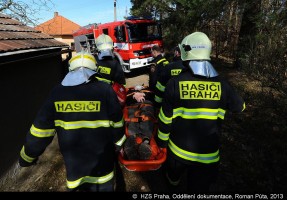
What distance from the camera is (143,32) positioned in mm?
9508

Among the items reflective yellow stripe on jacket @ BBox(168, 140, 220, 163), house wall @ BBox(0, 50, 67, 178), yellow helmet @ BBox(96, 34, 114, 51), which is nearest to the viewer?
reflective yellow stripe on jacket @ BBox(168, 140, 220, 163)

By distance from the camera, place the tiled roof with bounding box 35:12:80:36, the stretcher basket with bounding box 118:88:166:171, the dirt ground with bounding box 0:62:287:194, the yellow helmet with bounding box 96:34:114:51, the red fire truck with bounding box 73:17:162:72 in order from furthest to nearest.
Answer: the tiled roof with bounding box 35:12:80:36
the red fire truck with bounding box 73:17:162:72
the yellow helmet with bounding box 96:34:114:51
the dirt ground with bounding box 0:62:287:194
the stretcher basket with bounding box 118:88:166:171

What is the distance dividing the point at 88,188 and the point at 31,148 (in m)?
0.75

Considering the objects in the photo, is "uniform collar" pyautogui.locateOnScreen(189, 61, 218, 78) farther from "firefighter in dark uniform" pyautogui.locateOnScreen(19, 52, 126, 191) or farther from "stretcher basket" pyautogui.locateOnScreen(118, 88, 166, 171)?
"stretcher basket" pyautogui.locateOnScreen(118, 88, 166, 171)

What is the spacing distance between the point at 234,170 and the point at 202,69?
2.50 meters

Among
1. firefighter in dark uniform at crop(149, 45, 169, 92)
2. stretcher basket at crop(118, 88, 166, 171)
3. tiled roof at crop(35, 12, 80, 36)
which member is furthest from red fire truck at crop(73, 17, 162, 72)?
tiled roof at crop(35, 12, 80, 36)

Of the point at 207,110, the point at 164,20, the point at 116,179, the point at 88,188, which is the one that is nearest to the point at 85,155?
the point at 88,188

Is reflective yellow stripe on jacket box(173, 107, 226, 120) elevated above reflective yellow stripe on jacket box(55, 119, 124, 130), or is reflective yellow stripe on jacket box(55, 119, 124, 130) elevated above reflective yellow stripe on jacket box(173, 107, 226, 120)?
reflective yellow stripe on jacket box(173, 107, 226, 120)

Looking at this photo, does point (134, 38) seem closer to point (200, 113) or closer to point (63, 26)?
point (200, 113)

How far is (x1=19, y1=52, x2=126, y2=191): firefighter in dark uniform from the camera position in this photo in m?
1.58

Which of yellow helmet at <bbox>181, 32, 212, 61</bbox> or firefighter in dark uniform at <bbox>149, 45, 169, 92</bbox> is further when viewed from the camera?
firefighter in dark uniform at <bbox>149, 45, 169, 92</bbox>

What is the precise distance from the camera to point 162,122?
188cm

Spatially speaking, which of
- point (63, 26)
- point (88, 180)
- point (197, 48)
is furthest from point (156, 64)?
point (63, 26)

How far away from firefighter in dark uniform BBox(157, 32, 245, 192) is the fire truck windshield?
306 inches
